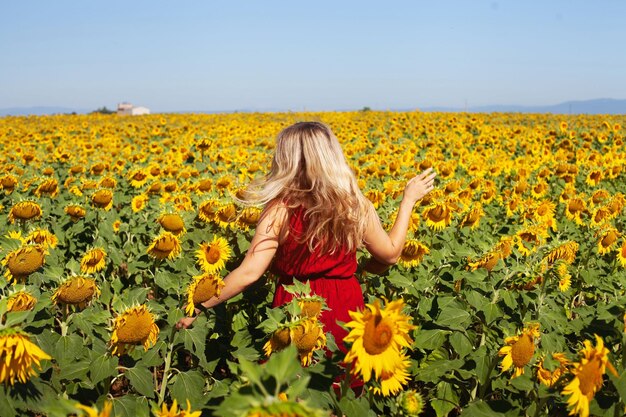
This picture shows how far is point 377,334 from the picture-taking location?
1589 mm

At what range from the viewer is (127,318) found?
6.77ft

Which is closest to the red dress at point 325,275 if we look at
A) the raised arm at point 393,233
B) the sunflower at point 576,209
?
the raised arm at point 393,233

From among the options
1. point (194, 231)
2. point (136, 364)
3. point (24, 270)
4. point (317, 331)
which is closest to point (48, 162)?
point (194, 231)

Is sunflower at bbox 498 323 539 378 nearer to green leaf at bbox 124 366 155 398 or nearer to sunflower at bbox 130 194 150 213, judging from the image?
green leaf at bbox 124 366 155 398

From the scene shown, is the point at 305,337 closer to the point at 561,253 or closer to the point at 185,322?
the point at 185,322

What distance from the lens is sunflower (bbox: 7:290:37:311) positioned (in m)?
1.92

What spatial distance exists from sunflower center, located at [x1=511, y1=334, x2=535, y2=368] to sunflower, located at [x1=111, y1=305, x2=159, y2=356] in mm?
1535

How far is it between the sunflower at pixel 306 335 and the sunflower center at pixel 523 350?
93 centimetres

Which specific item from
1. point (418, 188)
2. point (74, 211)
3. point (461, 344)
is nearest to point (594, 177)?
point (418, 188)

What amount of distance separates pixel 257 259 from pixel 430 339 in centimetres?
100

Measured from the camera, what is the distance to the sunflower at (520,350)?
2.24 metres

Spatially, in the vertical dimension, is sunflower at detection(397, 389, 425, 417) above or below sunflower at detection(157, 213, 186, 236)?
below

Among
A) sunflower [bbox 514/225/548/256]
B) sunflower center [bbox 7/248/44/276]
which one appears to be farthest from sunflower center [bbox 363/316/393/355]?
sunflower [bbox 514/225/548/256]

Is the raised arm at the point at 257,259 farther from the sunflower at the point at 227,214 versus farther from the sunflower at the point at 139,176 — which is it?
the sunflower at the point at 139,176
